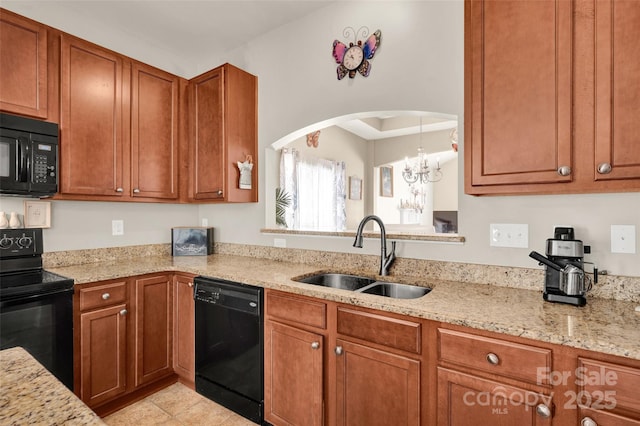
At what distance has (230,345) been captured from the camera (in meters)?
2.08

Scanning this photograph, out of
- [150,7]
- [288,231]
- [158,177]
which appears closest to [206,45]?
[150,7]

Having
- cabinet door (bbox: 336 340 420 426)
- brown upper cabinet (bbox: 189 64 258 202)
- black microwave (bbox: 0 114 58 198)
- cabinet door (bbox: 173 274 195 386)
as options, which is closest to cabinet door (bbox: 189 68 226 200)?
brown upper cabinet (bbox: 189 64 258 202)

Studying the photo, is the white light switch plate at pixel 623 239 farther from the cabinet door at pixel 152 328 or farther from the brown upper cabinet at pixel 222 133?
the cabinet door at pixel 152 328

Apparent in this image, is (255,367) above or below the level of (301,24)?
below

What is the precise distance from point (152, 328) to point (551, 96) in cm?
269

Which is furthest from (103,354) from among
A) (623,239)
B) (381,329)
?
(623,239)

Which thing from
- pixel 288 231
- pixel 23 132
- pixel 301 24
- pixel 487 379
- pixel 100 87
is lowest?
pixel 487 379

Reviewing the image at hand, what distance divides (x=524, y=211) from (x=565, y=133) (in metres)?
0.49

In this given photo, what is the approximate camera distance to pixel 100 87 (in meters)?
Answer: 2.34

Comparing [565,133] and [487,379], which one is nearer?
[487,379]

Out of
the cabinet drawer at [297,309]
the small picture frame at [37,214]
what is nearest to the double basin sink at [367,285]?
the cabinet drawer at [297,309]

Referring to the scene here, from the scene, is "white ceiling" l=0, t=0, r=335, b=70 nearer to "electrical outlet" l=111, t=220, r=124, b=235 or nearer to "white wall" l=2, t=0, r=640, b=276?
"white wall" l=2, t=0, r=640, b=276

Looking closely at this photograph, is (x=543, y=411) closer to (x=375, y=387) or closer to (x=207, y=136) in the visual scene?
(x=375, y=387)

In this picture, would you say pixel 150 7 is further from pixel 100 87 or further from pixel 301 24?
pixel 301 24
